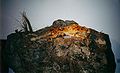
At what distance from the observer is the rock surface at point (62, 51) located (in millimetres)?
3125

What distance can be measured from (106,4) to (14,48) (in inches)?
55.9

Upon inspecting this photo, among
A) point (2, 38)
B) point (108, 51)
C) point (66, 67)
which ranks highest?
point (2, 38)

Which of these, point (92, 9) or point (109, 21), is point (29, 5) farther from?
point (109, 21)

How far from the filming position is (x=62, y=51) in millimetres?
3162

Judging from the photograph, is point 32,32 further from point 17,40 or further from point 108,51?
point 108,51

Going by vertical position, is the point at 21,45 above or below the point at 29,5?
below

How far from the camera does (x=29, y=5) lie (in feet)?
11.1

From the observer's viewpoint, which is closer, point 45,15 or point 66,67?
point 66,67

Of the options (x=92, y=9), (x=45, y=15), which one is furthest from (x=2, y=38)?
(x=92, y=9)

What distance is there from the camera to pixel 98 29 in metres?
3.23

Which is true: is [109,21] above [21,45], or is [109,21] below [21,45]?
above

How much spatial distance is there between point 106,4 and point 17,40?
1.34 meters

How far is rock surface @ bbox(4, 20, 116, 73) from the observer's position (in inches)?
123

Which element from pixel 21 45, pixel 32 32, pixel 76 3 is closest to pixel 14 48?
pixel 21 45
